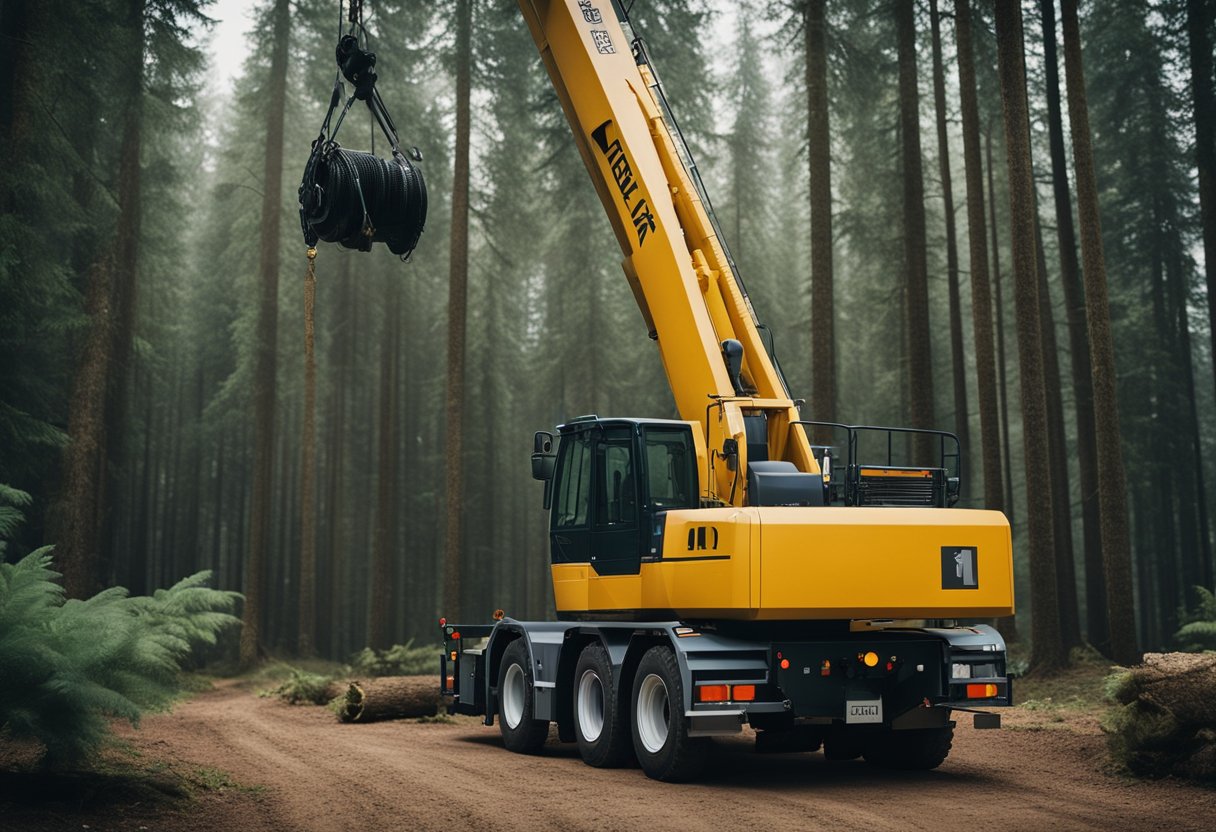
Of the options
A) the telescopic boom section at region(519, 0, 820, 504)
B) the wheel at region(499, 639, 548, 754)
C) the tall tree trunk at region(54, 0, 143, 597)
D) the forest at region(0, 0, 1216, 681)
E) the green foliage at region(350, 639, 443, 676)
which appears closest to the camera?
the telescopic boom section at region(519, 0, 820, 504)

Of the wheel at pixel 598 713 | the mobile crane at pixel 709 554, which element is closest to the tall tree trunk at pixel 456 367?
the mobile crane at pixel 709 554

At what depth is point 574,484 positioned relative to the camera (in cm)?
1268

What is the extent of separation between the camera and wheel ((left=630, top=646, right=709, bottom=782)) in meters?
10.2

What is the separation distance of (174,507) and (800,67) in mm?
29892

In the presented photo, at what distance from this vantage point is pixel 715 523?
10.1m

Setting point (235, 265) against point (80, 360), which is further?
point (235, 265)

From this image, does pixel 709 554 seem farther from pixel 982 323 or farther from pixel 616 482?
pixel 982 323

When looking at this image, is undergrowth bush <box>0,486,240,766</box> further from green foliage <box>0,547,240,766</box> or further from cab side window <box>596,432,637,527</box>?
cab side window <box>596,432,637,527</box>

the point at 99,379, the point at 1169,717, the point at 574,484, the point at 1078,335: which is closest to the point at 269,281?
the point at 99,379

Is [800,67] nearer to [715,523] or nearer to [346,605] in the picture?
[715,523]

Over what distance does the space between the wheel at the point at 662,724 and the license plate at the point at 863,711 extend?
1243mm

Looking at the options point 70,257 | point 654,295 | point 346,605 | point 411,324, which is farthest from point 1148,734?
point 346,605

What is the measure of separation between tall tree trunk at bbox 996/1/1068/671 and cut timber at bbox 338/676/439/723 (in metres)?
9.32

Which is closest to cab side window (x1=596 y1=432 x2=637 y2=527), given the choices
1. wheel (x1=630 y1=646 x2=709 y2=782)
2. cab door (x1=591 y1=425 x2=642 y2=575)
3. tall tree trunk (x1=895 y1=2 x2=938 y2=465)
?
cab door (x1=591 y1=425 x2=642 y2=575)
